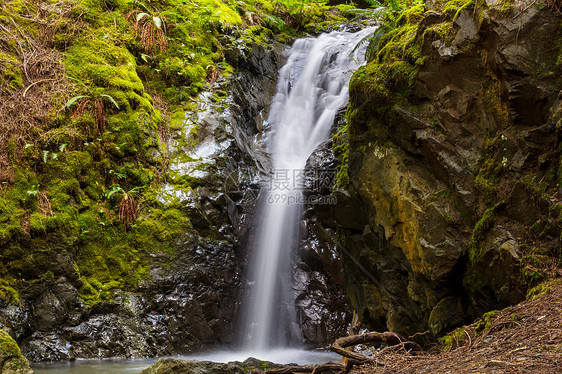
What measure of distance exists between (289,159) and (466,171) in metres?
5.72

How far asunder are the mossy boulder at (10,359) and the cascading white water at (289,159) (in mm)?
3934

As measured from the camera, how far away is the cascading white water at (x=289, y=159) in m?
7.07

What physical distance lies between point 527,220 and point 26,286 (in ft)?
20.1

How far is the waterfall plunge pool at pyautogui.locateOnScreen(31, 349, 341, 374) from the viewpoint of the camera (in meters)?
4.58

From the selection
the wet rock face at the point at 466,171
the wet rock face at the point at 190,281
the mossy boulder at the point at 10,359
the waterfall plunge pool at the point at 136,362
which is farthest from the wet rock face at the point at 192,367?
the wet rock face at the point at 190,281

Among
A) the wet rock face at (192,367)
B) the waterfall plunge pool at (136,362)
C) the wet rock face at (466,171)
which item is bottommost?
the waterfall plunge pool at (136,362)

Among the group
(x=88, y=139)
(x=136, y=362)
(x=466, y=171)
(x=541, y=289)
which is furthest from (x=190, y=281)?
(x=541, y=289)

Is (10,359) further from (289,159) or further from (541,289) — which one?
(289,159)

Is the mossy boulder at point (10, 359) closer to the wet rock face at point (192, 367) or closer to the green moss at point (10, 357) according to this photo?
the green moss at point (10, 357)

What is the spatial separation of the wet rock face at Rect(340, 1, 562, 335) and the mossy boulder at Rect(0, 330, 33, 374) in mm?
3978

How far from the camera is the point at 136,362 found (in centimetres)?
520

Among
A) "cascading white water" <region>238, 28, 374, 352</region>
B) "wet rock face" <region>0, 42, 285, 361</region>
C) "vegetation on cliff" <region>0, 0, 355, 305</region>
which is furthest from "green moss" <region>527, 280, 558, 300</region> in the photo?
"vegetation on cliff" <region>0, 0, 355, 305</region>

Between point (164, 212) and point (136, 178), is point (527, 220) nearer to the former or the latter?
point (164, 212)

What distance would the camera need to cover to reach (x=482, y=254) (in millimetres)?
3174
